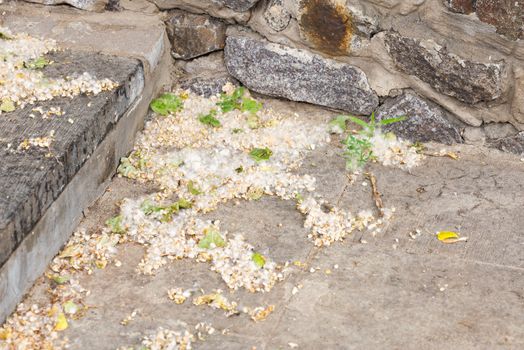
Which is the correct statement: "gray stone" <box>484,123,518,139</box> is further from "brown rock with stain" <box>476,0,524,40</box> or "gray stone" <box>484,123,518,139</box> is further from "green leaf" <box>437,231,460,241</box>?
"green leaf" <box>437,231,460,241</box>

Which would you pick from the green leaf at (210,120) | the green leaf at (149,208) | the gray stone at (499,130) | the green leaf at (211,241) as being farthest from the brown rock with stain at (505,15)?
the green leaf at (149,208)

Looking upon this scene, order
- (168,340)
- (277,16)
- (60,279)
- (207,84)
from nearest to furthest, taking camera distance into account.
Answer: (168,340)
(60,279)
(277,16)
(207,84)

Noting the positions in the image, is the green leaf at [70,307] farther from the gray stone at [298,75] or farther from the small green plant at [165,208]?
the gray stone at [298,75]

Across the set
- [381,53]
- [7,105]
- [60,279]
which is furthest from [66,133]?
[381,53]

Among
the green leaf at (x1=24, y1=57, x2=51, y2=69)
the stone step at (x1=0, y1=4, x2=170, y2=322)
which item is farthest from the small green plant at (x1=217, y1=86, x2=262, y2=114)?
the green leaf at (x1=24, y1=57, x2=51, y2=69)

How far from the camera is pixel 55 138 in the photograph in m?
3.03

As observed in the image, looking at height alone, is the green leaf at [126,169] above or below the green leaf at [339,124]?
below

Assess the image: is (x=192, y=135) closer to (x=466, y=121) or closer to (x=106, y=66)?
(x=106, y=66)

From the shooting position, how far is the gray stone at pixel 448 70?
333 centimetres

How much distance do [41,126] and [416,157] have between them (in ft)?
4.70

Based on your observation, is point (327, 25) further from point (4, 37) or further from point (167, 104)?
point (4, 37)

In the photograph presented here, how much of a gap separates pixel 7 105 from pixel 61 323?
878mm

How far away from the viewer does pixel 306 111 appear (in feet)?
12.3

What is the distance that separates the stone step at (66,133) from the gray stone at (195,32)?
61 millimetres
